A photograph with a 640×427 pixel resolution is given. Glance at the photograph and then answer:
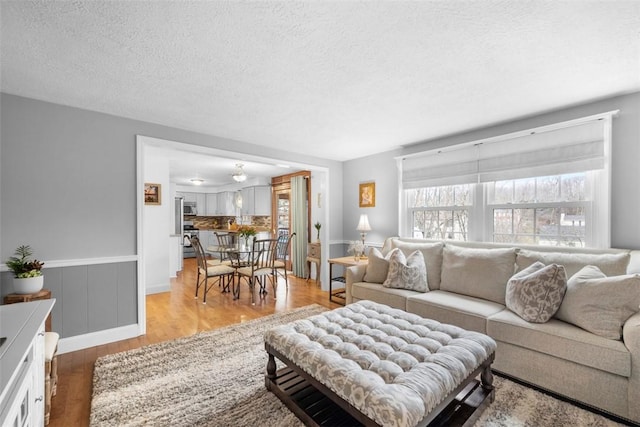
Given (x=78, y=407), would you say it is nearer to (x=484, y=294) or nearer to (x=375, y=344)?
(x=375, y=344)

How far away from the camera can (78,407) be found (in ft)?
6.37

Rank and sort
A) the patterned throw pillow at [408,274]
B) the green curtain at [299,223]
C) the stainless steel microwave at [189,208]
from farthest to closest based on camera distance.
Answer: the stainless steel microwave at [189,208]
the green curtain at [299,223]
the patterned throw pillow at [408,274]

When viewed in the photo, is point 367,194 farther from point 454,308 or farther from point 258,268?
point 454,308

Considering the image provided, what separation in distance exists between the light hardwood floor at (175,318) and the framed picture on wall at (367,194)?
5.67 feet

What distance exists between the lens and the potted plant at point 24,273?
236cm

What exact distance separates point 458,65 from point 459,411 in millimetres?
2352

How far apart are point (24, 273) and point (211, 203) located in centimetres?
782

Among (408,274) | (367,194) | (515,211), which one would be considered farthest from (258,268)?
(515,211)

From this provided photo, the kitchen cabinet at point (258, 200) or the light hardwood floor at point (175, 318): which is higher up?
the kitchen cabinet at point (258, 200)

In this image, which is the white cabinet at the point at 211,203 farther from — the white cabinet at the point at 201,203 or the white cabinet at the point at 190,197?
the white cabinet at the point at 190,197

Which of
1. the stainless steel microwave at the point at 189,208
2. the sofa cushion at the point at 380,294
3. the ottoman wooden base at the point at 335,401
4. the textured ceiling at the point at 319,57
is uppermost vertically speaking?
the textured ceiling at the point at 319,57

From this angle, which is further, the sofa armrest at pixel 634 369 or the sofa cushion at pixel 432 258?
the sofa cushion at pixel 432 258

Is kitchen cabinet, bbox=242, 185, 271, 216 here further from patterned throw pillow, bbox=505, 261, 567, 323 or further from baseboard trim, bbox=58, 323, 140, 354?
patterned throw pillow, bbox=505, 261, 567, 323

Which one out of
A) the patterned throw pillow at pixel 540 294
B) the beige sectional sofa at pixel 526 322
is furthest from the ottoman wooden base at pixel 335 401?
the patterned throw pillow at pixel 540 294
